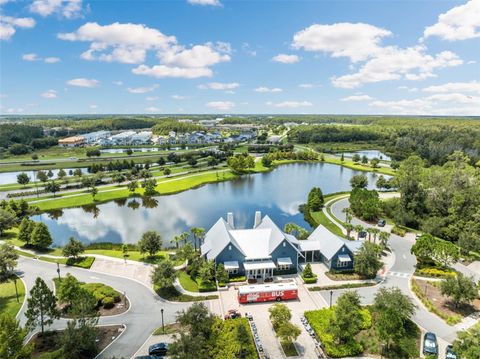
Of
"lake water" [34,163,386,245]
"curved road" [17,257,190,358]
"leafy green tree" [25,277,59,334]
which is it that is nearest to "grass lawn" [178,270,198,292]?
"curved road" [17,257,190,358]

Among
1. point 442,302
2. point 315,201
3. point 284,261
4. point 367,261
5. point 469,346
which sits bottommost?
point 442,302

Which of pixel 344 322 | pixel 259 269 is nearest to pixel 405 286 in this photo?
pixel 344 322

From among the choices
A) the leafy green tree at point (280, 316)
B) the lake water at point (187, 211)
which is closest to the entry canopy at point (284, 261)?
the leafy green tree at point (280, 316)

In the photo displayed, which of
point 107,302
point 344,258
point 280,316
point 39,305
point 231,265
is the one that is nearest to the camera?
point 39,305

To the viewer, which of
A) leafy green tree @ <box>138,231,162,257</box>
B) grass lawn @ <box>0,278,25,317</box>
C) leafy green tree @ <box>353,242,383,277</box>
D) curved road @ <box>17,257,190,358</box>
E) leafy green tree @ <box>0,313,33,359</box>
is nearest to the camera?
leafy green tree @ <box>0,313,33,359</box>

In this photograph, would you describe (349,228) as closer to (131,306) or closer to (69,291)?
(131,306)

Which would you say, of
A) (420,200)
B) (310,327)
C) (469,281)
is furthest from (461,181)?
(310,327)

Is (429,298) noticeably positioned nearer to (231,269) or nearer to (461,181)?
(231,269)

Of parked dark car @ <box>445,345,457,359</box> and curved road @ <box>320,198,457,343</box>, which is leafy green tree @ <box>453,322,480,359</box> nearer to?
parked dark car @ <box>445,345,457,359</box>
